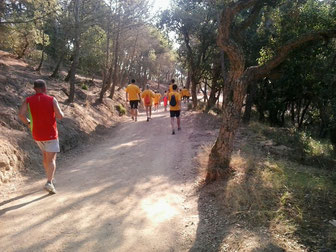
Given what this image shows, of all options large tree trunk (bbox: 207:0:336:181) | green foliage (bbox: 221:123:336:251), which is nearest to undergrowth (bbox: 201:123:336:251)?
green foliage (bbox: 221:123:336:251)

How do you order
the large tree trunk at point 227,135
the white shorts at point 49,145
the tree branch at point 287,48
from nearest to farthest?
the white shorts at point 49,145 < the tree branch at point 287,48 < the large tree trunk at point 227,135

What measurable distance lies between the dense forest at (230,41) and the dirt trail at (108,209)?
1.21m

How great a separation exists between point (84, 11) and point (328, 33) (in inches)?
461

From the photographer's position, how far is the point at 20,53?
17.8m

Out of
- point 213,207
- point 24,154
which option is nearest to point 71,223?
point 213,207

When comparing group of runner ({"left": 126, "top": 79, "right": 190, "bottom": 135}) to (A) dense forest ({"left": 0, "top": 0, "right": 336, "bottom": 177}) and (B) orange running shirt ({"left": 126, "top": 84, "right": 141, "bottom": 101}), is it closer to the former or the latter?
(B) orange running shirt ({"left": 126, "top": 84, "right": 141, "bottom": 101})

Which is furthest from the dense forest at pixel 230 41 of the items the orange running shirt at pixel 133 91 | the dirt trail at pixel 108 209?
the orange running shirt at pixel 133 91

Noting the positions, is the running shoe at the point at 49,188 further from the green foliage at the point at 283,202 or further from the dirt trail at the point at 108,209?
the green foliage at the point at 283,202

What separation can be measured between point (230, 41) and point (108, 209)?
359cm

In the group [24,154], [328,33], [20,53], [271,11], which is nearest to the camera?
[328,33]

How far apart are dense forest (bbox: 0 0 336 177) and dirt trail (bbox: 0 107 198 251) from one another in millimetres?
1208

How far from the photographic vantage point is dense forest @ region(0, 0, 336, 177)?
5.21 metres

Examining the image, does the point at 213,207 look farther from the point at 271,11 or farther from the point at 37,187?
the point at 271,11

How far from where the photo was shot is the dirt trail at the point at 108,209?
3.48m
